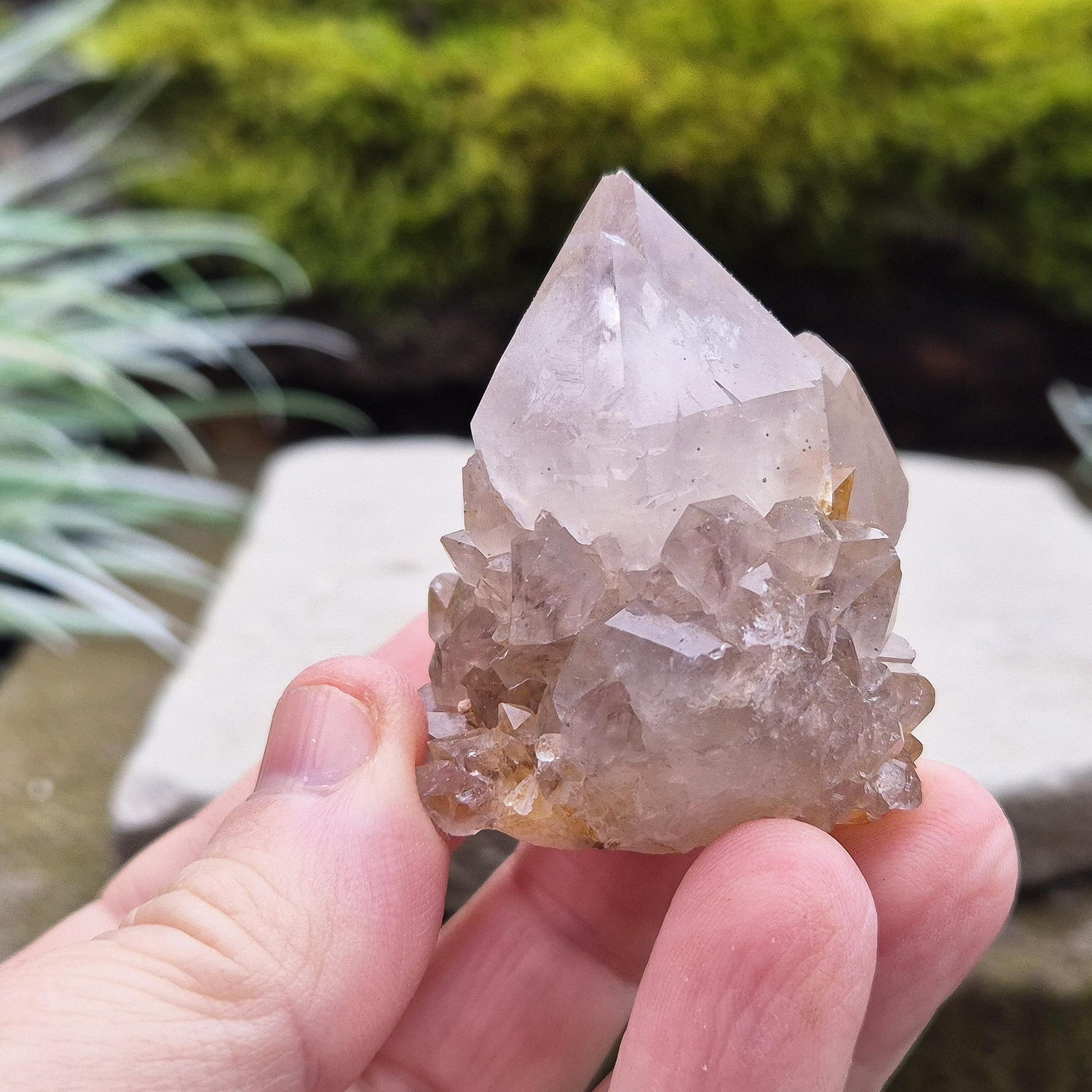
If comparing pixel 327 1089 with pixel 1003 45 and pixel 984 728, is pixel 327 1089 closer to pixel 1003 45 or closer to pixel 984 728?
pixel 984 728

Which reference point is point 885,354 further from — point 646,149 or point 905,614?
point 905,614

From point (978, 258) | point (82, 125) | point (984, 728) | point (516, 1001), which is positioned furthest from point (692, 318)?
point (82, 125)

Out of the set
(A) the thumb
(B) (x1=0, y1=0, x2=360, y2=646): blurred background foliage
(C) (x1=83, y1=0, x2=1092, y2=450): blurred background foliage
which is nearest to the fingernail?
(A) the thumb

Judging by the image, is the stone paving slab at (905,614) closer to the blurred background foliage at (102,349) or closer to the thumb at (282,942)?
the blurred background foliage at (102,349)

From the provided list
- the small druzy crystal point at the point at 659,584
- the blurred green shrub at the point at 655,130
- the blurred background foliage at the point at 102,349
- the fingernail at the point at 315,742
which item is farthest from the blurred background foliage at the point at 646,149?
the fingernail at the point at 315,742

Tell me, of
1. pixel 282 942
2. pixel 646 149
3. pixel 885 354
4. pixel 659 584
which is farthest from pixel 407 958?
pixel 885 354

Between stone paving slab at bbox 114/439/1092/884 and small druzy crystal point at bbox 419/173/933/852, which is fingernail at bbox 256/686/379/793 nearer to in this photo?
small druzy crystal point at bbox 419/173/933/852
